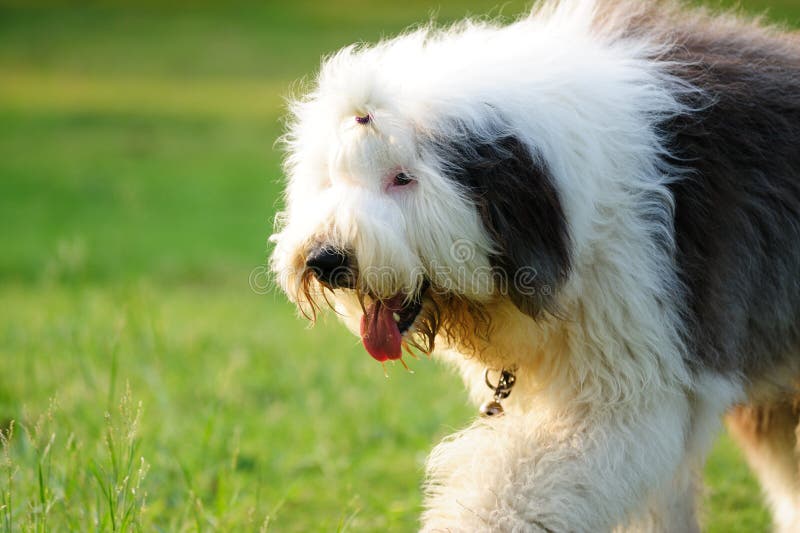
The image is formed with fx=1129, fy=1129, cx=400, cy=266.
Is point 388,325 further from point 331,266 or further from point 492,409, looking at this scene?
point 492,409

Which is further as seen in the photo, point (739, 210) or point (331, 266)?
point (739, 210)

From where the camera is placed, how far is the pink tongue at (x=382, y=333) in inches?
133

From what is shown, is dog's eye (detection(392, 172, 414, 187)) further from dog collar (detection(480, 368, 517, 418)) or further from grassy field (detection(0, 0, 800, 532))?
grassy field (detection(0, 0, 800, 532))

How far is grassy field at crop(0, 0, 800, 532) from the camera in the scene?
417 cm

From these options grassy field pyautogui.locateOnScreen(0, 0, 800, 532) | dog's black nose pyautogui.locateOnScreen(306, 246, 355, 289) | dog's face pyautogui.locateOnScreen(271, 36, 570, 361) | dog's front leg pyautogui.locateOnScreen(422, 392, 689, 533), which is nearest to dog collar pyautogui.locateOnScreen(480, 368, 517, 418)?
dog's front leg pyautogui.locateOnScreen(422, 392, 689, 533)

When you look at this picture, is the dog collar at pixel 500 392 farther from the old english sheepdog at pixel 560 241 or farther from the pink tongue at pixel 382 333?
the pink tongue at pixel 382 333

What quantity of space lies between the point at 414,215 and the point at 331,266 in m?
0.28

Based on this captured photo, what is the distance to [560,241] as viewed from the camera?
331 cm

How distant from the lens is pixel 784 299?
3627 millimetres

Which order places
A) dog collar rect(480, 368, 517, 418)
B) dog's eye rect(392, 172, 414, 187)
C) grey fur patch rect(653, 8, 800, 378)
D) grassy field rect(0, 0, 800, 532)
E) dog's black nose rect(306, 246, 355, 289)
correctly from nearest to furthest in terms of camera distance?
dog's black nose rect(306, 246, 355, 289)
dog's eye rect(392, 172, 414, 187)
grey fur patch rect(653, 8, 800, 378)
dog collar rect(480, 368, 517, 418)
grassy field rect(0, 0, 800, 532)

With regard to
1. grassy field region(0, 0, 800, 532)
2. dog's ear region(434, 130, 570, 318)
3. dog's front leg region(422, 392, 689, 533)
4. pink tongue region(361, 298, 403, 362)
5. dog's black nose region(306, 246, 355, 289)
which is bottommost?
dog's front leg region(422, 392, 689, 533)

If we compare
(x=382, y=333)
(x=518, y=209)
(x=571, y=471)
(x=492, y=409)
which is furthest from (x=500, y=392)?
(x=518, y=209)

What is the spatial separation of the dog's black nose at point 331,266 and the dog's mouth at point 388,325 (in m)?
0.16

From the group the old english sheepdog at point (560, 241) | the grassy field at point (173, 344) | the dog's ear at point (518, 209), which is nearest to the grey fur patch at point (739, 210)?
the old english sheepdog at point (560, 241)
